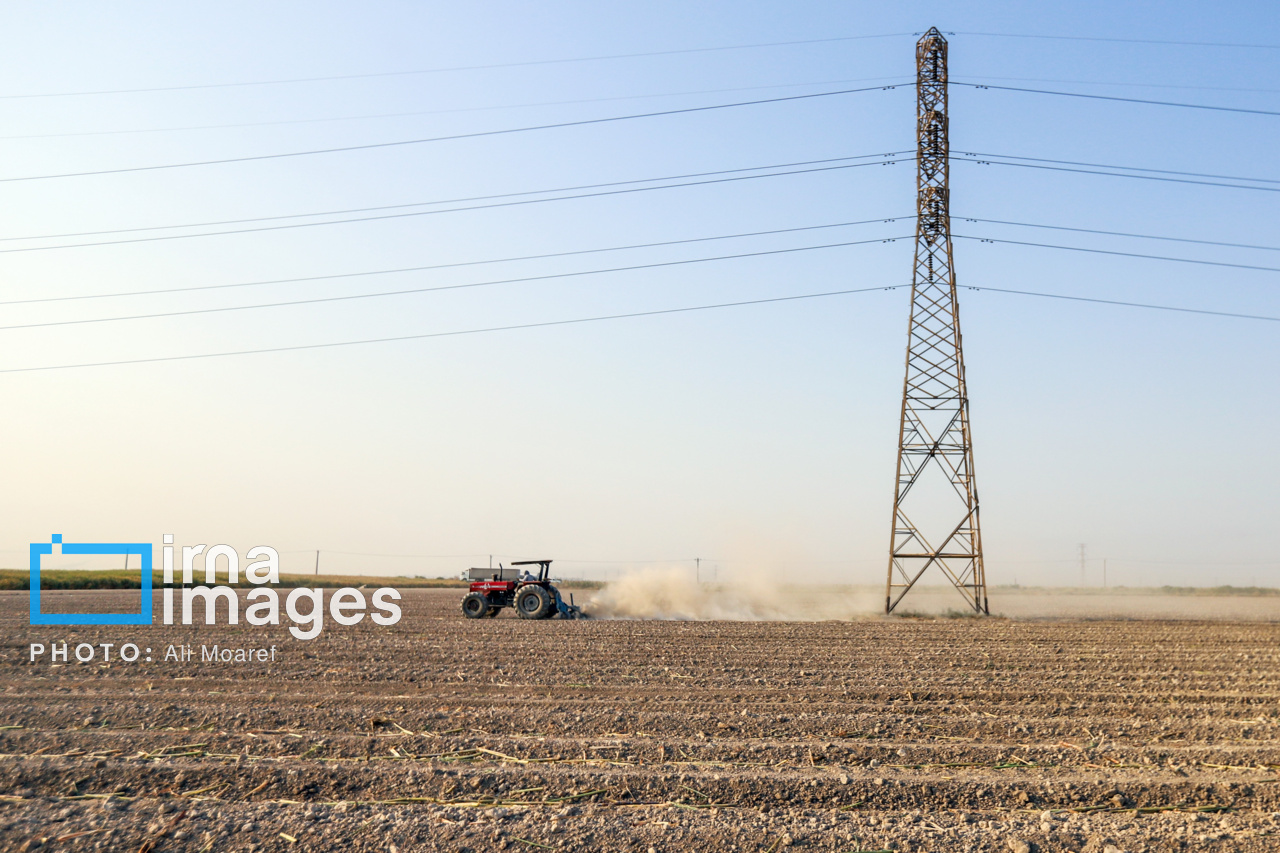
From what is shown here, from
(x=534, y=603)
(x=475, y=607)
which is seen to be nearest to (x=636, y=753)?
(x=534, y=603)

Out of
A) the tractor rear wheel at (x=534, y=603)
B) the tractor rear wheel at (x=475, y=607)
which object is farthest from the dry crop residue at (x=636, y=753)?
the tractor rear wheel at (x=475, y=607)

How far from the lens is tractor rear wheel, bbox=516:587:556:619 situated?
31703mm

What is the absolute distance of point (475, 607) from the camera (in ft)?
106

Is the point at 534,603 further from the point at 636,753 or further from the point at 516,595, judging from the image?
the point at 636,753

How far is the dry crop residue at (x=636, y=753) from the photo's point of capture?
7.84 metres

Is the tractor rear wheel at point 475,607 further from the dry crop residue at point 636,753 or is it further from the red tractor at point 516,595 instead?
the dry crop residue at point 636,753

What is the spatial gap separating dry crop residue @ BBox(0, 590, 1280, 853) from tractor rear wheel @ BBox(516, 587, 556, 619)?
11.7m

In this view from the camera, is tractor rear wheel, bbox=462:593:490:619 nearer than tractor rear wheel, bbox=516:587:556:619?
No

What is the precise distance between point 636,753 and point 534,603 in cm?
2189

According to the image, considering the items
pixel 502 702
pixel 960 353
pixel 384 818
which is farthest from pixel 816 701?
pixel 960 353

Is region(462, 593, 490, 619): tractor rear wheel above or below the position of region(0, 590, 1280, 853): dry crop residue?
below

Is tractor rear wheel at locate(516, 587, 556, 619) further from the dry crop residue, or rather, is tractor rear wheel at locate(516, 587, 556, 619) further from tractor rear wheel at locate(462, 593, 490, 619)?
the dry crop residue

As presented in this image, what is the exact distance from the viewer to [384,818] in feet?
26.5

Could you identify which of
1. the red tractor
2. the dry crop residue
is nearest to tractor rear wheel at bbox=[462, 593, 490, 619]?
the red tractor
